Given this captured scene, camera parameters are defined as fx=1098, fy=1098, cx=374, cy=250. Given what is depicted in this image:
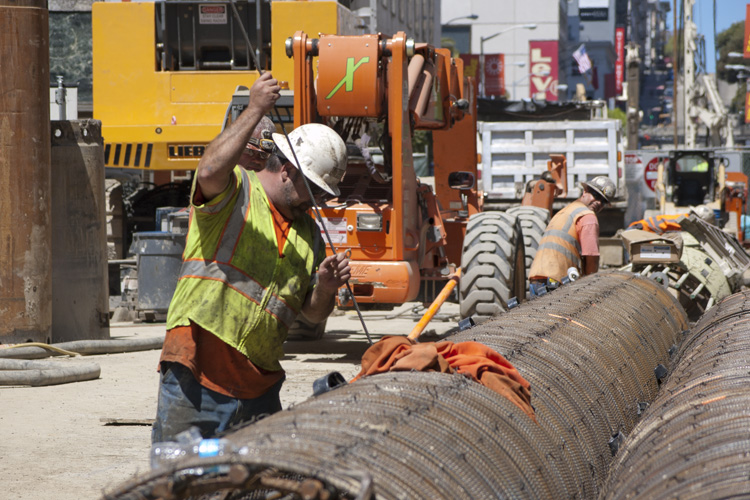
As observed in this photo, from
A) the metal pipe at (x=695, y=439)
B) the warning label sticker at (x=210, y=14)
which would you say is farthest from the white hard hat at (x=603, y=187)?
the warning label sticker at (x=210, y=14)

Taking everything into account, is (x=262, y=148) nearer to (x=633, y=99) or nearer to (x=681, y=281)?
(x=681, y=281)

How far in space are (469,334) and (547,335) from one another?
0.38 metres

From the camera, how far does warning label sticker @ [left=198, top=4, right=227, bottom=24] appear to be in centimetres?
1712

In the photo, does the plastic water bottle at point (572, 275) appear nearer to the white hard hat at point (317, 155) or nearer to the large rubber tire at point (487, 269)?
the large rubber tire at point (487, 269)

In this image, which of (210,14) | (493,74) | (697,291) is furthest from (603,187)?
(493,74)

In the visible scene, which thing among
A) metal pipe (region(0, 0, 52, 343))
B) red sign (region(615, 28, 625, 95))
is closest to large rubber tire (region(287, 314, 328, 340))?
metal pipe (region(0, 0, 52, 343))

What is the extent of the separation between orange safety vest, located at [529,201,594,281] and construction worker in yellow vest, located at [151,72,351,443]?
5094 millimetres

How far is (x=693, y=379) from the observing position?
4691 millimetres

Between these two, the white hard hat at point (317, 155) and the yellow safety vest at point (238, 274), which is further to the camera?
the white hard hat at point (317, 155)

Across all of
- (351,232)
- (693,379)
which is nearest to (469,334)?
A: (693,379)

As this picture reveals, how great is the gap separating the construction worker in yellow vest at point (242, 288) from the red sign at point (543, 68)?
272 ft

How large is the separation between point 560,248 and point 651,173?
18.3 metres

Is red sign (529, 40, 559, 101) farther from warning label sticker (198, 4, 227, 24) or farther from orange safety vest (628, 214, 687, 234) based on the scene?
orange safety vest (628, 214, 687, 234)

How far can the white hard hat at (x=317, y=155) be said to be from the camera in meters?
4.51
